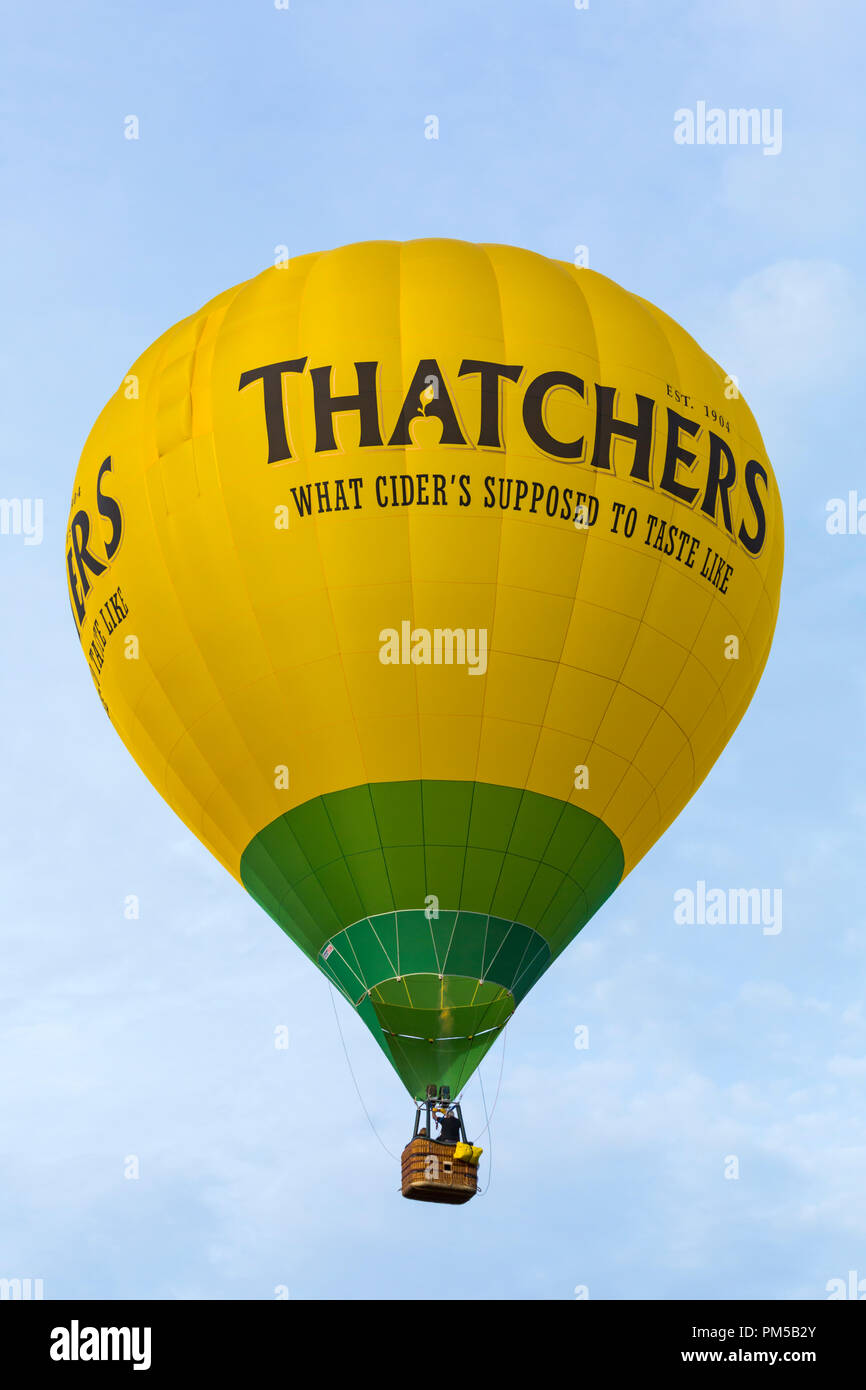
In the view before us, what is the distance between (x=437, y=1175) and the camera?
21.0 meters

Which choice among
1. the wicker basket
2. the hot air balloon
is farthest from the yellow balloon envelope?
the wicker basket

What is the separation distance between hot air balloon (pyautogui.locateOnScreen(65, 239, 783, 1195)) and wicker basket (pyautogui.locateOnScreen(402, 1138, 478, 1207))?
82 cm

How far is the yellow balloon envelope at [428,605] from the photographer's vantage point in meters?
21.9

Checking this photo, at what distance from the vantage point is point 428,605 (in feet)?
71.6

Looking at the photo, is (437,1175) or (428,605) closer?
(437,1175)

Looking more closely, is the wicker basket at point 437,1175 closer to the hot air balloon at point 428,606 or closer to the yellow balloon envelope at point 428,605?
the hot air balloon at point 428,606

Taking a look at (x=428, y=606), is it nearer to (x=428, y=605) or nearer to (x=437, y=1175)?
(x=428, y=605)

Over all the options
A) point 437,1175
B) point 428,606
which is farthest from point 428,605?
point 437,1175

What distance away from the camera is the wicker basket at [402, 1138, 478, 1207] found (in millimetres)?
21031

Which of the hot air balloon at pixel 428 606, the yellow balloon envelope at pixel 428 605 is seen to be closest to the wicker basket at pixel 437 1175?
the hot air balloon at pixel 428 606

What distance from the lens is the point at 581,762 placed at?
22.4 m

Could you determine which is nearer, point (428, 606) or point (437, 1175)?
point (437, 1175)

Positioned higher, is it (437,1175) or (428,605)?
(428,605)

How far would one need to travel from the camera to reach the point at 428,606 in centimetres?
2181
